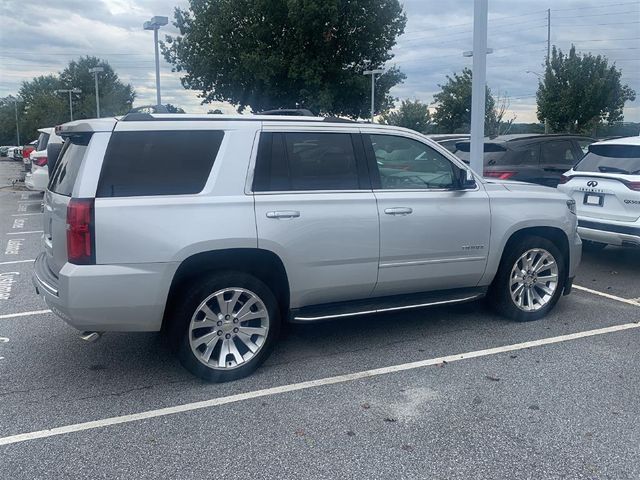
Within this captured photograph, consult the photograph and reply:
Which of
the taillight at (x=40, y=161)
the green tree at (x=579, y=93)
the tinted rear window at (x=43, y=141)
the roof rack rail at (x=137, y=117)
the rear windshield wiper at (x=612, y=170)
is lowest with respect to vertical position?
the rear windshield wiper at (x=612, y=170)

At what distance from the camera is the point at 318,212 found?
4730 mm

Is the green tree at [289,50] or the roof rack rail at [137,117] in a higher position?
the green tree at [289,50]

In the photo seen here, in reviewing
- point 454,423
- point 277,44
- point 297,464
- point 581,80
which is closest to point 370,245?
point 454,423

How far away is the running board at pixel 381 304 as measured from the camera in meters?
4.83

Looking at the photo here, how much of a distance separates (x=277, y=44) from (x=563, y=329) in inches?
984

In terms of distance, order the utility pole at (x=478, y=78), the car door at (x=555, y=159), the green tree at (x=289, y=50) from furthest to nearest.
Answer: the green tree at (x=289, y=50)
the car door at (x=555, y=159)
the utility pole at (x=478, y=78)

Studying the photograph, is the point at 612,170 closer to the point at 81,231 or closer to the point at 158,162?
the point at 158,162

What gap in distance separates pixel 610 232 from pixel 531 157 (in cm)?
302

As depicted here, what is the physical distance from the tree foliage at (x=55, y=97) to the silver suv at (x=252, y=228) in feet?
200

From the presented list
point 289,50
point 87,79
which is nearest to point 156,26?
point 289,50

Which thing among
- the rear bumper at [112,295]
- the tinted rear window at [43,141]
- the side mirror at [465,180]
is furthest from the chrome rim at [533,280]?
the tinted rear window at [43,141]

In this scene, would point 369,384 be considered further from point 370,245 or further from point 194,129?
point 194,129

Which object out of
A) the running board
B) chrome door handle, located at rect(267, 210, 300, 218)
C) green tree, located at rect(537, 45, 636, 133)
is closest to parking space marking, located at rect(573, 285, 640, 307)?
the running board

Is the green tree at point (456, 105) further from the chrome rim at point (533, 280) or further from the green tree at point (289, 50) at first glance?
the chrome rim at point (533, 280)
